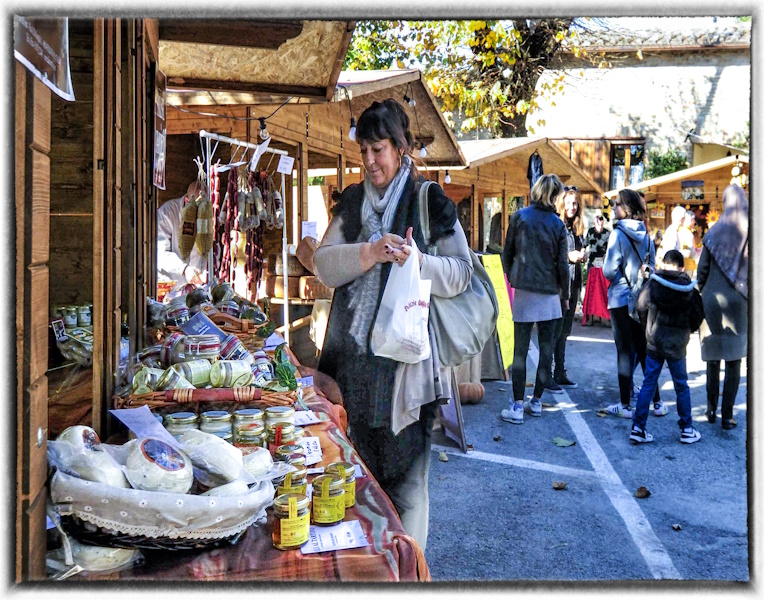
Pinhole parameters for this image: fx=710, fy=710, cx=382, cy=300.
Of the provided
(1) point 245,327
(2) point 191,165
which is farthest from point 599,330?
(1) point 245,327

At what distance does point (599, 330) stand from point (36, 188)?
12.8m

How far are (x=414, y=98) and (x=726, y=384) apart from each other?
4732 mm

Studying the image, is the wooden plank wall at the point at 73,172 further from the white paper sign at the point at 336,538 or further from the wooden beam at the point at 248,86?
the wooden beam at the point at 248,86

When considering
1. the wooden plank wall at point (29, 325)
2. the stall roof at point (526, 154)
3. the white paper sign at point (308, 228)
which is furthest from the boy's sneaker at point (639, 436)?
the stall roof at point (526, 154)

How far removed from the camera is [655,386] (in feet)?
19.4

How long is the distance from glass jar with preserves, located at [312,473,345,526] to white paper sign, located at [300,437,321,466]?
43cm

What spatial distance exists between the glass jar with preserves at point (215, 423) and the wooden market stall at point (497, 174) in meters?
9.18

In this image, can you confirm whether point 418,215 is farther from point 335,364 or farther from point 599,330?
point 599,330

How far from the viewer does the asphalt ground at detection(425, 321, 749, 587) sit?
12.4 feet

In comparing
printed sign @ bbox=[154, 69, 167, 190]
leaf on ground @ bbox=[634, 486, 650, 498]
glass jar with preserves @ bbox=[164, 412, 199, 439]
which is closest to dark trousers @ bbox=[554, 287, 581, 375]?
leaf on ground @ bbox=[634, 486, 650, 498]

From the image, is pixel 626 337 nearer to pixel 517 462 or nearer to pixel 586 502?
pixel 517 462

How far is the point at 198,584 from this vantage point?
→ 162 cm

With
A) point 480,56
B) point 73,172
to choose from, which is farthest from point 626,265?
point 480,56

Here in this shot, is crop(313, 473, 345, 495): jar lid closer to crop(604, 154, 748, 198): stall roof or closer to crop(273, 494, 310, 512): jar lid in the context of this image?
crop(273, 494, 310, 512): jar lid
